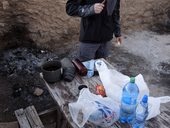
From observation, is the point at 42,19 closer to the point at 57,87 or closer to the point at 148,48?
the point at 148,48

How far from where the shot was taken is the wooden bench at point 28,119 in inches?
92.0

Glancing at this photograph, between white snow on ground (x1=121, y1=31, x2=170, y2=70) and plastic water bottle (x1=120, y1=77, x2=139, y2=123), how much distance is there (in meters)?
2.29

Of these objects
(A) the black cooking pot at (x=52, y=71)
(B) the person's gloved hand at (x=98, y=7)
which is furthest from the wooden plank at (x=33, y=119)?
(B) the person's gloved hand at (x=98, y=7)

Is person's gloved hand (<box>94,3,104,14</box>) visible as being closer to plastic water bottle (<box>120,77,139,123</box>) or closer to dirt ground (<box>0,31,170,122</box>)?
plastic water bottle (<box>120,77,139,123</box>)

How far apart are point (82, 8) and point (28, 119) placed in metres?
1.05

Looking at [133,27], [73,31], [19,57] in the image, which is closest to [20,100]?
[19,57]

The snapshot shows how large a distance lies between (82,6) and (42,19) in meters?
1.85

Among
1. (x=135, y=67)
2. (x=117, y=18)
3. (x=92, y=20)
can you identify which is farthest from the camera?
(x=135, y=67)

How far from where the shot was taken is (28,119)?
7.91 feet

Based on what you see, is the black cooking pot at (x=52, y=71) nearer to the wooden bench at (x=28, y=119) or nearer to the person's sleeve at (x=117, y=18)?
the wooden bench at (x=28, y=119)

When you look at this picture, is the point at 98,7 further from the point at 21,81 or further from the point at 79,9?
the point at 21,81

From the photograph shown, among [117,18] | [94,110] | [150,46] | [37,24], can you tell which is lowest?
[150,46]

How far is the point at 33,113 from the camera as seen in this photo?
246cm

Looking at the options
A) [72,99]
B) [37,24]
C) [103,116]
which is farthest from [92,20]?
[37,24]
